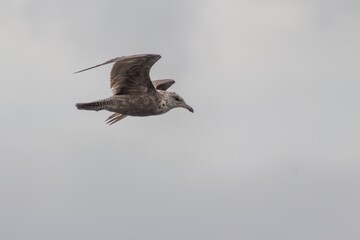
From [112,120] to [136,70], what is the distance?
4.84 meters

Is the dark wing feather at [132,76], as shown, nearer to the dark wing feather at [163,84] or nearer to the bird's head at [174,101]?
the bird's head at [174,101]

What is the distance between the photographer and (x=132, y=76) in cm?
3753

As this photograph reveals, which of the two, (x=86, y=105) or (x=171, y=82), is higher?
(x=171, y=82)

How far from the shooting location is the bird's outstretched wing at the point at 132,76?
3650 cm

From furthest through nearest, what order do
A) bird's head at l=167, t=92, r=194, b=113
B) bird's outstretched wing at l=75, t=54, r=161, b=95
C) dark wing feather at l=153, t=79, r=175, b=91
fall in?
dark wing feather at l=153, t=79, r=175, b=91 → bird's head at l=167, t=92, r=194, b=113 → bird's outstretched wing at l=75, t=54, r=161, b=95

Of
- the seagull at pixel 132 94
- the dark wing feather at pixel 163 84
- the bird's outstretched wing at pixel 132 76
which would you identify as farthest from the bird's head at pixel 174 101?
the dark wing feather at pixel 163 84

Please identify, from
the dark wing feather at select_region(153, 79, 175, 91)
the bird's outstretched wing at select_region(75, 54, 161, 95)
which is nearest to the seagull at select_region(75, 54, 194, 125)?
the bird's outstretched wing at select_region(75, 54, 161, 95)

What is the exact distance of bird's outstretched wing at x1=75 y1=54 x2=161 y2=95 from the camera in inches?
1437

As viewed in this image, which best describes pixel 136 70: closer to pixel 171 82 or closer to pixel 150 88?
pixel 150 88

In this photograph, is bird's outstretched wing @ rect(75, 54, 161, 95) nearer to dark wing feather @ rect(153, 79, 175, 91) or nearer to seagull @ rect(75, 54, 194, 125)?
seagull @ rect(75, 54, 194, 125)

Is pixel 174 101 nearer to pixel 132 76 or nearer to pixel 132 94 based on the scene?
pixel 132 94

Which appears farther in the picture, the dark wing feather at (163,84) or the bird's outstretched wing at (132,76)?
the dark wing feather at (163,84)

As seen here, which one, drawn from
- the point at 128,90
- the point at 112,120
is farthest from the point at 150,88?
the point at 112,120

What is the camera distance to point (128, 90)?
1495 inches
